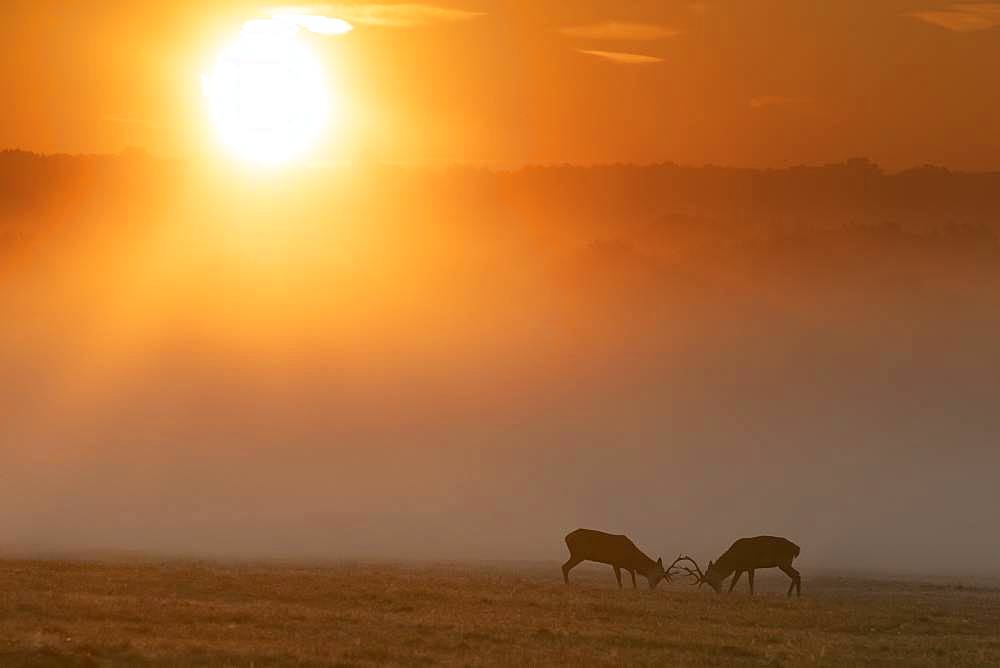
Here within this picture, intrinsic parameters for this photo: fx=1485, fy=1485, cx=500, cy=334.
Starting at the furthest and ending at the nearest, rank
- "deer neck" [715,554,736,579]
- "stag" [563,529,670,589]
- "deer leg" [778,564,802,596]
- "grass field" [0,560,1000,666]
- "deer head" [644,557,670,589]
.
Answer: "deer neck" [715,554,736,579]
"stag" [563,529,670,589]
"deer head" [644,557,670,589]
"deer leg" [778,564,802,596]
"grass field" [0,560,1000,666]

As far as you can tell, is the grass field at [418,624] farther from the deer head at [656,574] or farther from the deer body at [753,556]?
the deer body at [753,556]

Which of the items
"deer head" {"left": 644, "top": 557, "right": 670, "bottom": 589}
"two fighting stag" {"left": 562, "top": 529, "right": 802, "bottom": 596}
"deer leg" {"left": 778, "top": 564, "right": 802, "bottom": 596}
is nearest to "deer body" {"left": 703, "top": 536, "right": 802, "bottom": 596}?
"two fighting stag" {"left": 562, "top": 529, "right": 802, "bottom": 596}

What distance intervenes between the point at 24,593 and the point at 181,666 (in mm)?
9987

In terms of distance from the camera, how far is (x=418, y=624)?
37375mm

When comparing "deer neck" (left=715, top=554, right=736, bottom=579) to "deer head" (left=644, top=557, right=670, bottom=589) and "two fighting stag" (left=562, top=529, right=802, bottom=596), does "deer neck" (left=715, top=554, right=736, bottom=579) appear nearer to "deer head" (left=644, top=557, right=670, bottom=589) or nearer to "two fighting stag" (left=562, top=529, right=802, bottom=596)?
"two fighting stag" (left=562, top=529, right=802, bottom=596)

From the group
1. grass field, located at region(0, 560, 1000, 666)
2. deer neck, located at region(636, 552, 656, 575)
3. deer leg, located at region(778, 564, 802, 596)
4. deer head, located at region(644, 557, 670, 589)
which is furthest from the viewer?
deer neck, located at region(636, 552, 656, 575)

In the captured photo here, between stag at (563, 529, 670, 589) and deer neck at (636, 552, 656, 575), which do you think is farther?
deer neck at (636, 552, 656, 575)

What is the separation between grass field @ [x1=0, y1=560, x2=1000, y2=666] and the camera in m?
32.7

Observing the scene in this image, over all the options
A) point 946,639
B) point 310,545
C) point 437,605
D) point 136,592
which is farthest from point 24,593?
point 310,545

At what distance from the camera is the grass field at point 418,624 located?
32.7m

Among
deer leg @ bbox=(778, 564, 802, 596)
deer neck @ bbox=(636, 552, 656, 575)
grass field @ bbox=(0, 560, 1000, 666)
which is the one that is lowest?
grass field @ bbox=(0, 560, 1000, 666)

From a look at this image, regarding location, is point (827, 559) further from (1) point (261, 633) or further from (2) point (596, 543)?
(1) point (261, 633)

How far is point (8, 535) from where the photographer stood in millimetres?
172250

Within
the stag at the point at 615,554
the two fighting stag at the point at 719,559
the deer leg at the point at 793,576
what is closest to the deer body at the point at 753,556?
the two fighting stag at the point at 719,559
